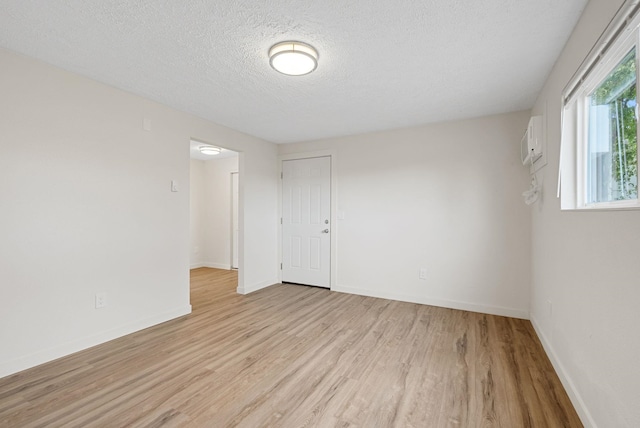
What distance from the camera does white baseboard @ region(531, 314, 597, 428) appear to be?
149 centimetres

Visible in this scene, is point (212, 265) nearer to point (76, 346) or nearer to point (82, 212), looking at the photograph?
point (76, 346)

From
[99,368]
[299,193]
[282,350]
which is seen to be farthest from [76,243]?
[299,193]

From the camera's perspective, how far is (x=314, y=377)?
1.99m

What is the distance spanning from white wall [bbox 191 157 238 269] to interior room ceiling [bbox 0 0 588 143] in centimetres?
301

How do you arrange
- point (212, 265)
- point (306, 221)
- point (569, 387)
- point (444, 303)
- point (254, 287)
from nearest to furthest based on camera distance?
1. point (569, 387)
2. point (444, 303)
3. point (254, 287)
4. point (306, 221)
5. point (212, 265)

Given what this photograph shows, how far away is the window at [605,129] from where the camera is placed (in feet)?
4.01

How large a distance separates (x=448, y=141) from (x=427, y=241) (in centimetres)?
130

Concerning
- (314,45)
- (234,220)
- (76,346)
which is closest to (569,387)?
(314,45)

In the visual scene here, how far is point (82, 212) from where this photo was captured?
7.74 feet

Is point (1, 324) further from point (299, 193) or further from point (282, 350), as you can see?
point (299, 193)

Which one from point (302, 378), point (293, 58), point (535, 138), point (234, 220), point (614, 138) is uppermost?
point (293, 58)

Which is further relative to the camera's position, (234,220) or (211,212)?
(211,212)

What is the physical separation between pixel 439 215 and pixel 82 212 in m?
3.74

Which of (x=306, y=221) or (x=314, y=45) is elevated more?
(x=314, y=45)
